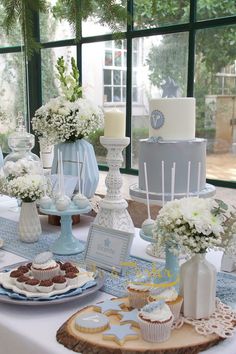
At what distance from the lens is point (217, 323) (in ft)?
3.28

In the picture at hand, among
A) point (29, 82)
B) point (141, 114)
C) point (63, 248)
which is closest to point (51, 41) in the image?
point (29, 82)

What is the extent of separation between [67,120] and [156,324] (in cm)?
118

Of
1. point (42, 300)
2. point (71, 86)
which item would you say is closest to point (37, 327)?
point (42, 300)

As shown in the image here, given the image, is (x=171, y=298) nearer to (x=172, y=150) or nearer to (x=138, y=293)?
(x=138, y=293)

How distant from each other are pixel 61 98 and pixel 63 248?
0.76 meters

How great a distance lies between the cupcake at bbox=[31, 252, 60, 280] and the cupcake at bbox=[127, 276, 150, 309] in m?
0.22

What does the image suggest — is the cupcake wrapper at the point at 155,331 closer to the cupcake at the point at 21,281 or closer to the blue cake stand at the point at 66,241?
the cupcake at the point at 21,281

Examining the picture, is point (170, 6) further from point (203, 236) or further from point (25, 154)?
point (203, 236)

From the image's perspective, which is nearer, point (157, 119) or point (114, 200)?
point (114, 200)

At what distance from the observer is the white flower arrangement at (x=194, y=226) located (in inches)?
38.1

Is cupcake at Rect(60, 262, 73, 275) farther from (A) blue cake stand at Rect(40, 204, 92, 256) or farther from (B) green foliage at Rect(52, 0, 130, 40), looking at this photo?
(B) green foliage at Rect(52, 0, 130, 40)

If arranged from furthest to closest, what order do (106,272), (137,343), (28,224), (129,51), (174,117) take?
(129,51) → (174,117) → (28,224) → (106,272) → (137,343)

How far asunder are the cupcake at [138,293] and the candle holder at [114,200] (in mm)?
454

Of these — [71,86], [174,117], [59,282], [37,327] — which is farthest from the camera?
[71,86]
